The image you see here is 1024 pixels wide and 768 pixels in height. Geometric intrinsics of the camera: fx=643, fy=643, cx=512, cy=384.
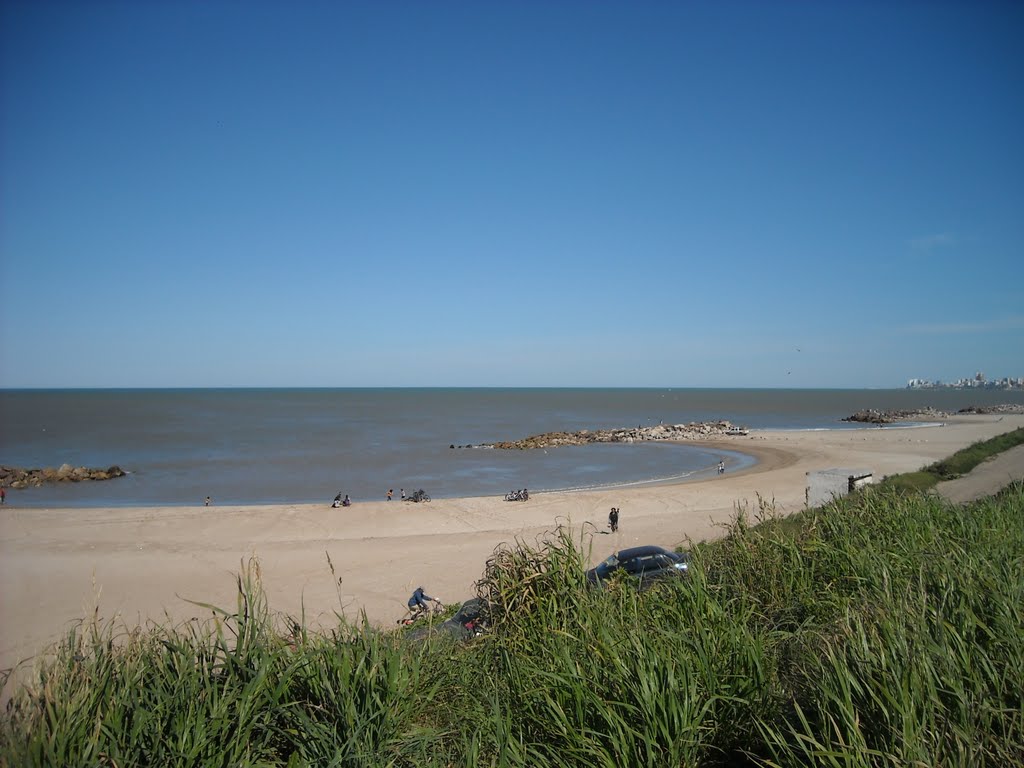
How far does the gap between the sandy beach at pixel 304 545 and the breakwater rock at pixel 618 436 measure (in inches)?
951

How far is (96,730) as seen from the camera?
3.68 m

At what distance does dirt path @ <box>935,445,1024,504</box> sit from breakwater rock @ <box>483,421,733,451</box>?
38.7 meters

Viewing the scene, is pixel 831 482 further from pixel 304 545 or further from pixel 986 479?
pixel 304 545

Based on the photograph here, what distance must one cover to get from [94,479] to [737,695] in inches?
1788

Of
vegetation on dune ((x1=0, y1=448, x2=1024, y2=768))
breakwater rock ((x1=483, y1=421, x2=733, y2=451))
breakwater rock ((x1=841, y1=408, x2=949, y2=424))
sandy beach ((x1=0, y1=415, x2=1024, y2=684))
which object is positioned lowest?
sandy beach ((x1=0, y1=415, x2=1024, y2=684))

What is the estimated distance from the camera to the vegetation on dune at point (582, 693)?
354 cm

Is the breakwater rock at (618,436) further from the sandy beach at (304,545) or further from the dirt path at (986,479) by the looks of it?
the dirt path at (986,479)

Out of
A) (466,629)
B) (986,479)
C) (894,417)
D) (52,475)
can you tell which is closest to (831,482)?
(986,479)

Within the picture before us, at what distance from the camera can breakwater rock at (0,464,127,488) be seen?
39281mm

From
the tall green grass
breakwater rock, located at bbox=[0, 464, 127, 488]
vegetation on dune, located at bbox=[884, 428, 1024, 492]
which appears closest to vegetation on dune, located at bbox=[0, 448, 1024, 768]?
the tall green grass

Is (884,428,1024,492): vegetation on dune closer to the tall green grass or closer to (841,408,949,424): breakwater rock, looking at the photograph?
the tall green grass

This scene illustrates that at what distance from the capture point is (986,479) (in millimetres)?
18203

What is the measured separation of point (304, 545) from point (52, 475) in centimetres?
2826

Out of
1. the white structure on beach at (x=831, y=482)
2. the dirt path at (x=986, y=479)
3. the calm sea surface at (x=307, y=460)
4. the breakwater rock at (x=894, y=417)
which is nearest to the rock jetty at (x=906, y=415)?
the breakwater rock at (x=894, y=417)
